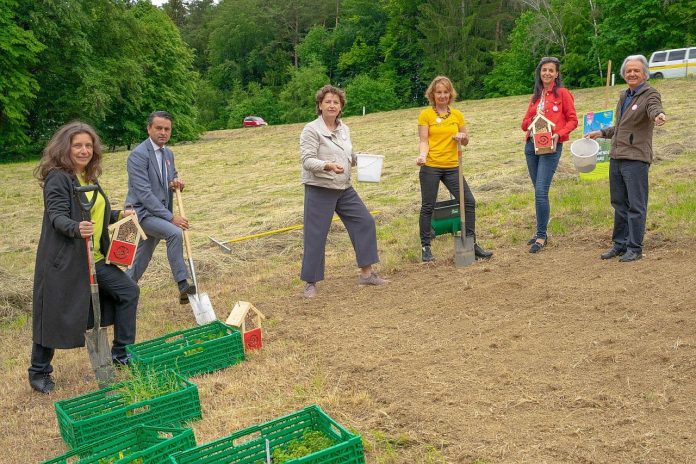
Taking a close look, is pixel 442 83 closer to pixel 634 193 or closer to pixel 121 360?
pixel 634 193

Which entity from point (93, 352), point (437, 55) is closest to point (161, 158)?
point (93, 352)

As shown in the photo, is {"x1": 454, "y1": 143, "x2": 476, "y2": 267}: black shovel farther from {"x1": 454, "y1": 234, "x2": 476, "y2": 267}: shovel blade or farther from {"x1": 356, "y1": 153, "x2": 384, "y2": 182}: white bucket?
{"x1": 356, "y1": 153, "x2": 384, "y2": 182}: white bucket

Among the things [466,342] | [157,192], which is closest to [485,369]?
[466,342]

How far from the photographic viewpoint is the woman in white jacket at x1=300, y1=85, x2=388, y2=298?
6426 mm

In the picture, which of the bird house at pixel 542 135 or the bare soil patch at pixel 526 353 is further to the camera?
the bird house at pixel 542 135

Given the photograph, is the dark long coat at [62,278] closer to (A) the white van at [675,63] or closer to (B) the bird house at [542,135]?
(B) the bird house at [542,135]

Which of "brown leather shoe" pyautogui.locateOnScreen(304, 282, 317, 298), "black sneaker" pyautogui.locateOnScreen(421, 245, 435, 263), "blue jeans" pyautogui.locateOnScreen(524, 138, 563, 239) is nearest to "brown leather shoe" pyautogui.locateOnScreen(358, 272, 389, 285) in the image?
"brown leather shoe" pyautogui.locateOnScreen(304, 282, 317, 298)

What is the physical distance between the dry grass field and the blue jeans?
31 cm

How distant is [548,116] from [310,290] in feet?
9.54

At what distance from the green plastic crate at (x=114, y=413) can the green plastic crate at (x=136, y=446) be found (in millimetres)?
223

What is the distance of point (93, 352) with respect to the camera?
4.88m

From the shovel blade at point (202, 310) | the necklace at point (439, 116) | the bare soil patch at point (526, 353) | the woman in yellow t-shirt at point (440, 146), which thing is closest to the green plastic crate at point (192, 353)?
the bare soil patch at point (526, 353)

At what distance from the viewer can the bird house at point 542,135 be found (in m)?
6.93

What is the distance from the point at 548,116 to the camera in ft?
23.3
